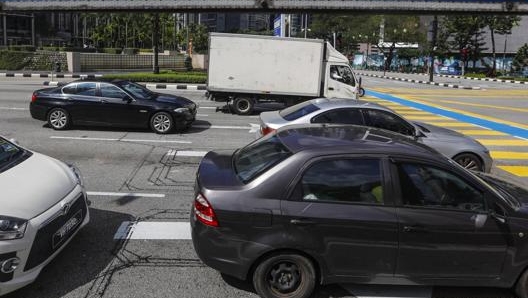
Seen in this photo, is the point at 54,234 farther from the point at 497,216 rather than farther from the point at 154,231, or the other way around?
the point at 497,216

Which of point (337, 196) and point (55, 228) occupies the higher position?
point (337, 196)

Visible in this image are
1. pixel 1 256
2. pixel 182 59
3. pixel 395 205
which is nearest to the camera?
pixel 1 256

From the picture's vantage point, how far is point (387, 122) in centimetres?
905

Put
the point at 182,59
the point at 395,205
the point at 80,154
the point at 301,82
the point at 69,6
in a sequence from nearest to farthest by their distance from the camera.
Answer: the point at 395,205
the point at 80,154
the point at 301,82
the point at 69,6
the point at 182,59

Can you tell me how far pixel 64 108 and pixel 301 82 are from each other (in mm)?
8575

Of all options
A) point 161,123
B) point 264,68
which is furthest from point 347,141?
point 264,68

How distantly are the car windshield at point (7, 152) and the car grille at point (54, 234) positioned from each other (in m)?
0.91

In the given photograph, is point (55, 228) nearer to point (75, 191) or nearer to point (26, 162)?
point (75, 191)

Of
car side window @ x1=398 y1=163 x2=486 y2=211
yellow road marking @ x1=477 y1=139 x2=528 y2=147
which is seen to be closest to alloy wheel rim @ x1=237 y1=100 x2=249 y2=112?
yellow road marking @ x1=477 y1=139 x2=528 y2=147

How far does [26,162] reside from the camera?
545 centimetres

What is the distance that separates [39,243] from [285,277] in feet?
7.30

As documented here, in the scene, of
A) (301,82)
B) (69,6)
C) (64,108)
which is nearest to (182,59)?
(69,6)

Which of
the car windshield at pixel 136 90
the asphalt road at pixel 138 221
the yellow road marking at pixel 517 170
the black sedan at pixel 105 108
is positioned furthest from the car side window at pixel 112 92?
the yellow road marking at pixel 517 170

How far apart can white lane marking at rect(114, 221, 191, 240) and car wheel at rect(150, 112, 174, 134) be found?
269 inches
